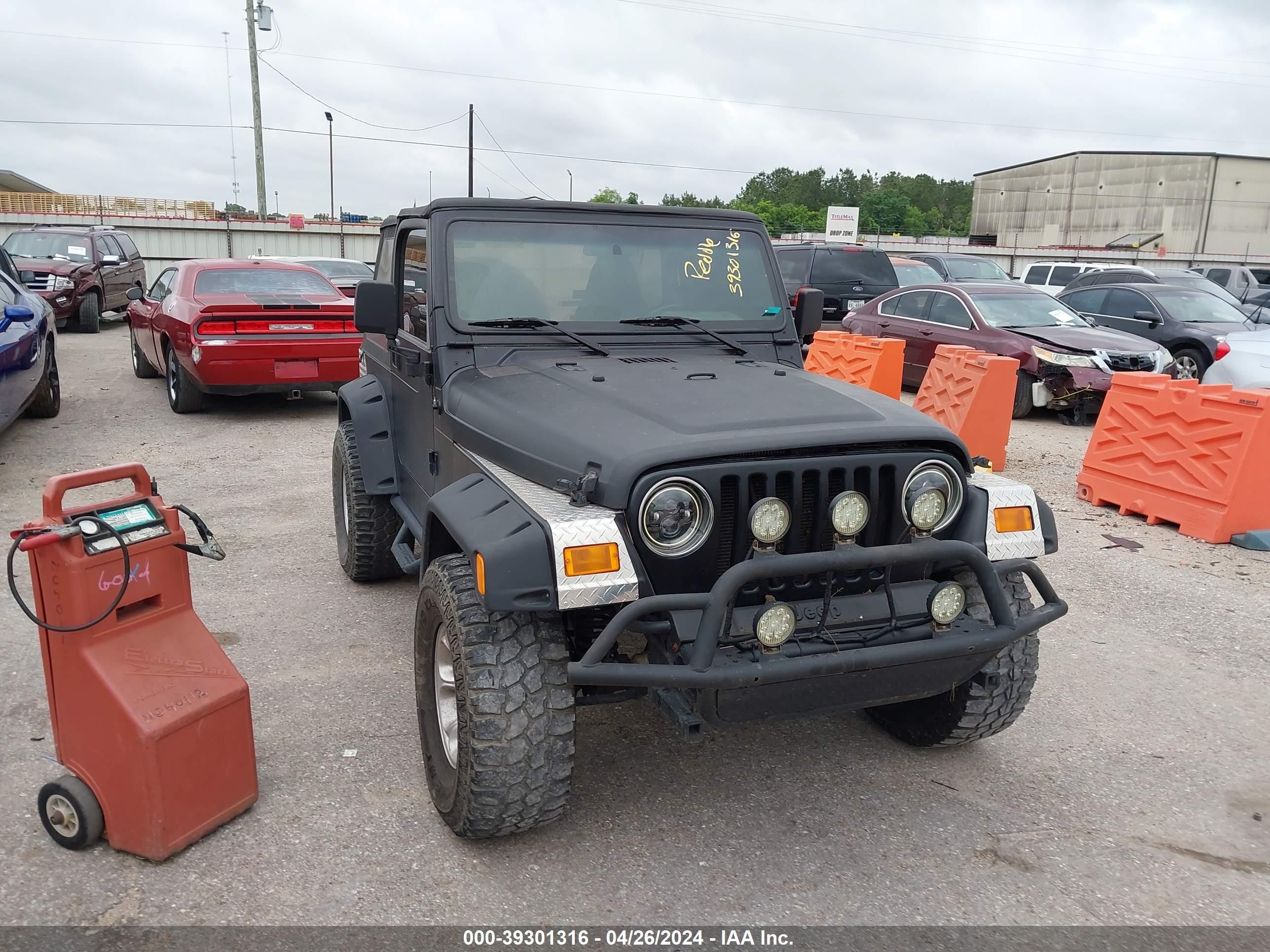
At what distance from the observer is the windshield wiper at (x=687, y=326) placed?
13.3 feet

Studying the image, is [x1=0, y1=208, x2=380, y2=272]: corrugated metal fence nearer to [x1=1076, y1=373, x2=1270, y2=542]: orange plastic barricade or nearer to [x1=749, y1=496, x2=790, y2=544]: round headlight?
[x1=1076, y1=373, x2=1270, y2=542]: orange plastic barricade

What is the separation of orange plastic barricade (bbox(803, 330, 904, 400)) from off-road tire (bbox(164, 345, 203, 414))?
21.3 feet

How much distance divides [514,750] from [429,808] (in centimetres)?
65

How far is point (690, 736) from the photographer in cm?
275

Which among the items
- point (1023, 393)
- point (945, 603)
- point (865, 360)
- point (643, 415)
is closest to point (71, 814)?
point (643, 415)

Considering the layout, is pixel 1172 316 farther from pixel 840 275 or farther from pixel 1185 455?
pixel 1185 455

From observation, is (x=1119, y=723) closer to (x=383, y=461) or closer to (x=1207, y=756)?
(x=1207, y=756)

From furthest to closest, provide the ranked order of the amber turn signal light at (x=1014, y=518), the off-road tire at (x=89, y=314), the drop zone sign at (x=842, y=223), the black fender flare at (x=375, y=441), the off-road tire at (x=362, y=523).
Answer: the drop zone sign at (x=842, y=223)
the off-road tire at (x=89, y=314)
the off-road tire at (x=362, y=523)
the black fender flare at (x=375, y=441)
the amber turn signal light at (x=1014, y=518)

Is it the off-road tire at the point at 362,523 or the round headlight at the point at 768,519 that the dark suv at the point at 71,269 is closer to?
the off-road tire at the point at 362,523

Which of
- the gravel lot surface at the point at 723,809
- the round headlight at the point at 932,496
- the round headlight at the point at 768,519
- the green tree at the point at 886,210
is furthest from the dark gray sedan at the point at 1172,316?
the green tree at the point at 886,210

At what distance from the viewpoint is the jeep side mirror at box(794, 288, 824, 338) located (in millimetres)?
4359

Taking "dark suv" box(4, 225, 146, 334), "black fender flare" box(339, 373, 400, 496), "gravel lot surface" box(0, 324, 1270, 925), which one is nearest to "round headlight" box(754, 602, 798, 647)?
"gravel lot surface" box(0, 324, 1270, 925)

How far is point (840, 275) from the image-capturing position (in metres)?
15.0

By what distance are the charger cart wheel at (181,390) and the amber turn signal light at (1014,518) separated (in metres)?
8.62
